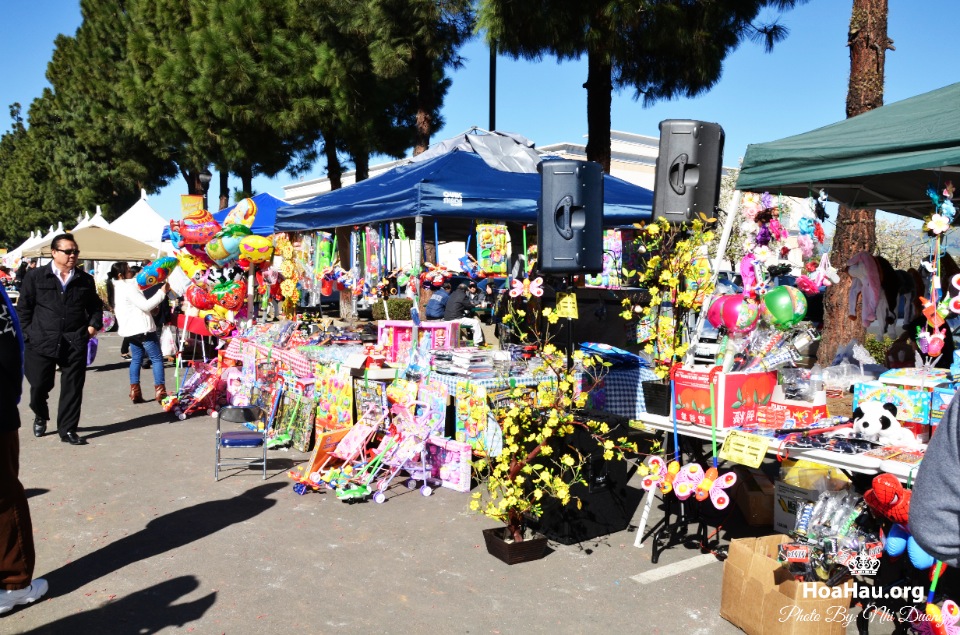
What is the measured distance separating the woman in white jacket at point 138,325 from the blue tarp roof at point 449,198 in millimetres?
2137

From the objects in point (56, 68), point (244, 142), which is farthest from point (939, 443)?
point (56, 68)

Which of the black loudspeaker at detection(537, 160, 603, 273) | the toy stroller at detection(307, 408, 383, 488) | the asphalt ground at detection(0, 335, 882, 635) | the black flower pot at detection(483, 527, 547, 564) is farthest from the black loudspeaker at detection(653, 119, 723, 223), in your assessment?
the toy stroller at detection(307, 408, 383, 488)

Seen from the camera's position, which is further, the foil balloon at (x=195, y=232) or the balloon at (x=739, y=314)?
the foil balloon at (x=195, y=232)

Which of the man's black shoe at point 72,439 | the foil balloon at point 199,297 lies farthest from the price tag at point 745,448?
the foil balloon at point 199,297

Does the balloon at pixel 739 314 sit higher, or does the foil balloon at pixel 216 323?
the balloon at pixel 739 314

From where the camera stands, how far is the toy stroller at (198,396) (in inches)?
315

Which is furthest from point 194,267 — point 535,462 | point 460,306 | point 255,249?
point 535,462

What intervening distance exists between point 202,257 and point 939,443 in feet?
25.4

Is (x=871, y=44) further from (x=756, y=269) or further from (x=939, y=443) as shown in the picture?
(x=939, y=443)

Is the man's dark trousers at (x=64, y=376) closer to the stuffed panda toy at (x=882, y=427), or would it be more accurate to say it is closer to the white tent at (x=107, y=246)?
the stuffed panda toy at (x=882, y=427)

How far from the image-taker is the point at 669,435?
4297 mm

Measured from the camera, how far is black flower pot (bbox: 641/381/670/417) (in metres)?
4.14

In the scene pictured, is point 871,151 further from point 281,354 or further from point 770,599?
point 281,354

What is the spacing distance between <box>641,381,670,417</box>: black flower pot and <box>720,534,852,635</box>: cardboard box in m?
0.91
